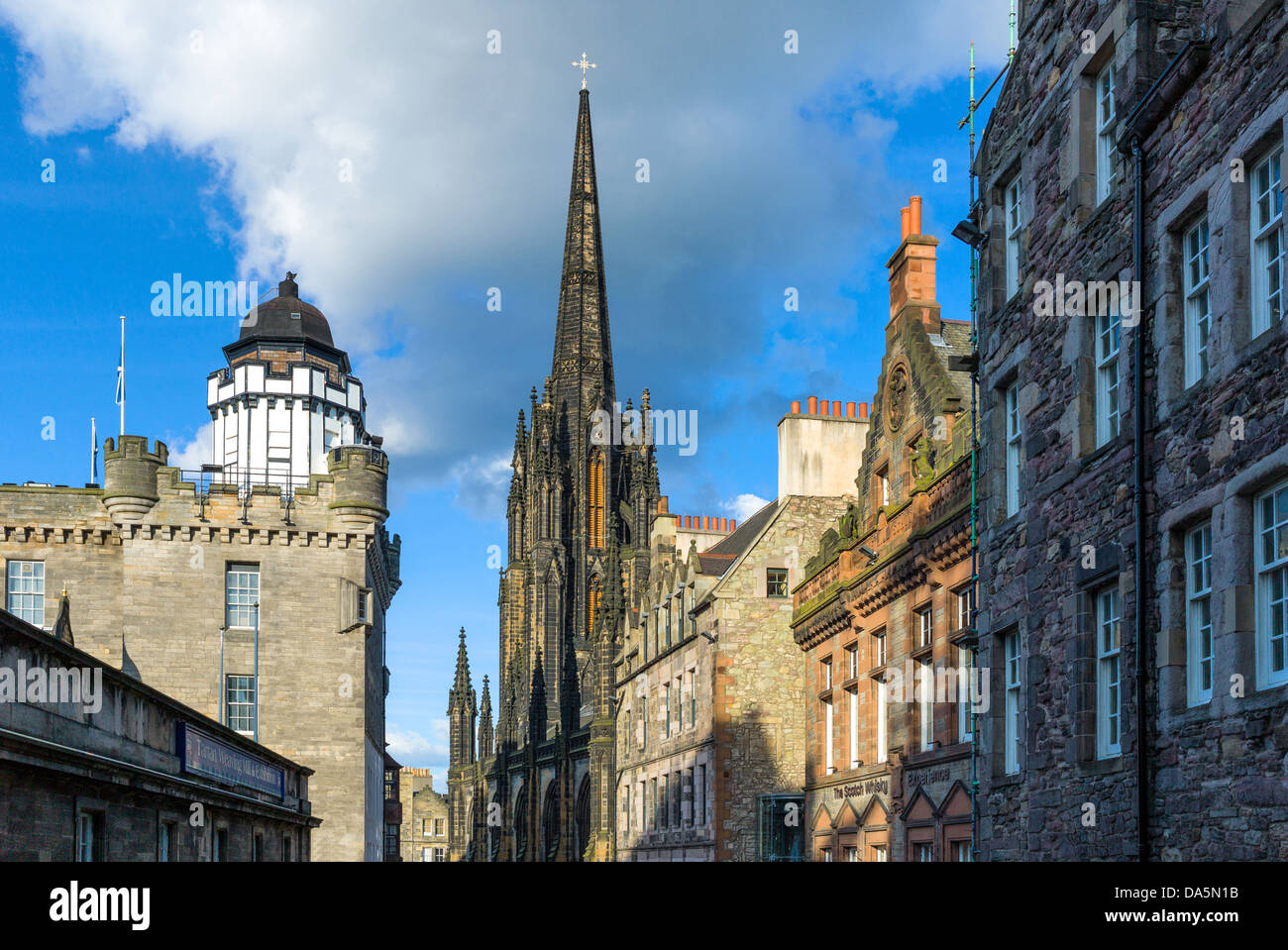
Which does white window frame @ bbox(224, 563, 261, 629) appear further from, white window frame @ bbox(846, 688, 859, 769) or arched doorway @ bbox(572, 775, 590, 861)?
arched doorway @ bbox(572, 775, 590, 861)

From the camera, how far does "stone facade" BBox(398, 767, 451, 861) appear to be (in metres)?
148

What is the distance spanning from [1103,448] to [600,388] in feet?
334

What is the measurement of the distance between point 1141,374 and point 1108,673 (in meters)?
3.66

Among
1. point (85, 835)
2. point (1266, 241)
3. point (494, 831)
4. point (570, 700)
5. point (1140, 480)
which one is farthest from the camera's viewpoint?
point (494, 831)

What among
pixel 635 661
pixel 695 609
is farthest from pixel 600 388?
pixel 695 609

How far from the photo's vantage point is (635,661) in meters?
54.9

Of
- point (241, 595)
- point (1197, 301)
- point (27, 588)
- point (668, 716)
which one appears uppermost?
point (1197, 301)

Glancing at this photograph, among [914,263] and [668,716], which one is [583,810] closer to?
[668,716]

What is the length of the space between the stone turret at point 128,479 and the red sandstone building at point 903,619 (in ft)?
65.5

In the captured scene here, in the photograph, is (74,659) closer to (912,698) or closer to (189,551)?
(912,698)

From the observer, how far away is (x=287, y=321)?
6356 cm

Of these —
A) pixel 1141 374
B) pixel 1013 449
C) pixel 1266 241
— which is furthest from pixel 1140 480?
pixel 1013 449

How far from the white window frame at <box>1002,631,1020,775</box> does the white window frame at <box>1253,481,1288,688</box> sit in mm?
6894

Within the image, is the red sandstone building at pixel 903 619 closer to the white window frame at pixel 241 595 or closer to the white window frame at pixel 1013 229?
the white window frame at pixel 1013 229
